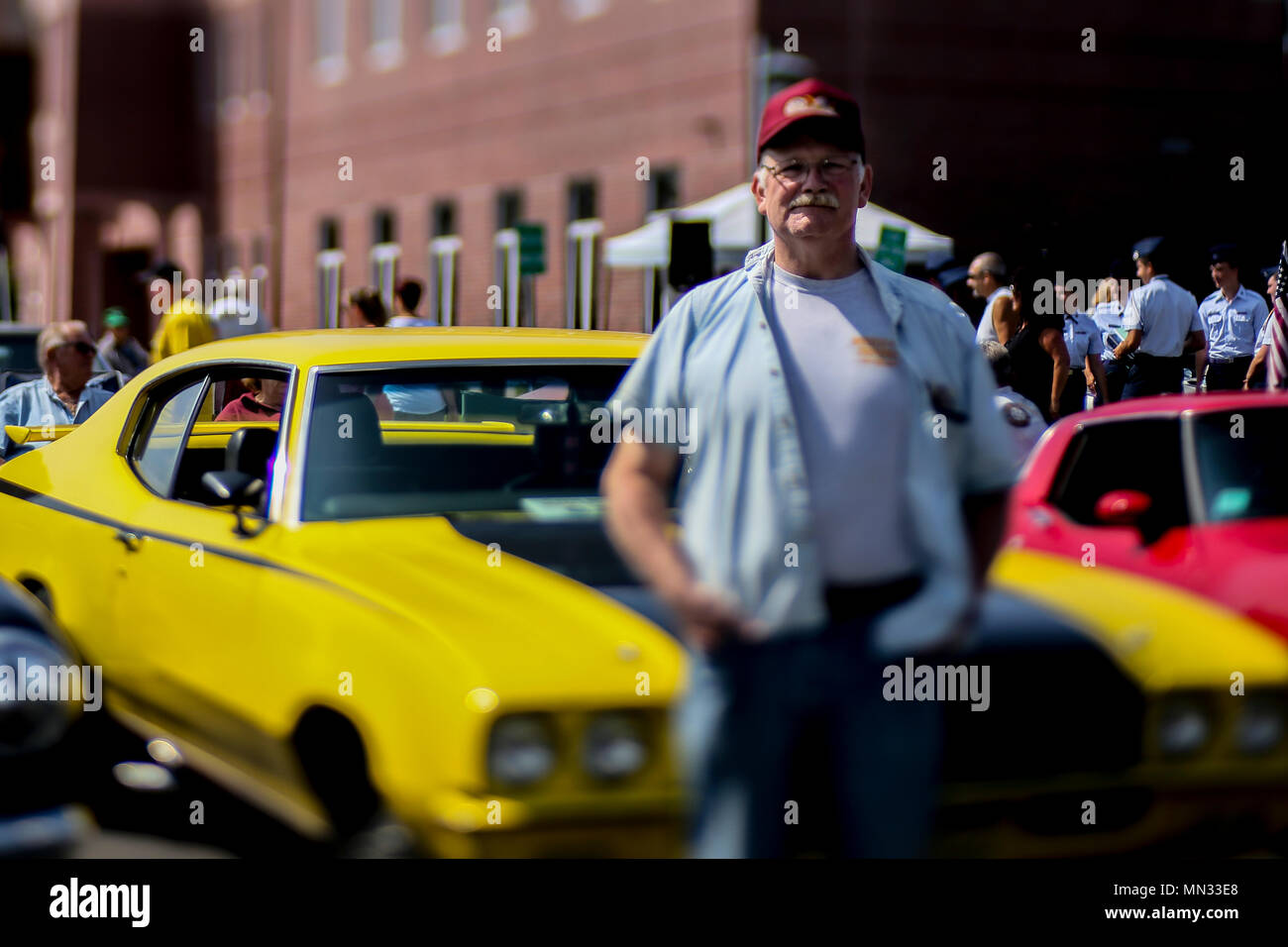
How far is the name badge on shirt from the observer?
9.68 ft

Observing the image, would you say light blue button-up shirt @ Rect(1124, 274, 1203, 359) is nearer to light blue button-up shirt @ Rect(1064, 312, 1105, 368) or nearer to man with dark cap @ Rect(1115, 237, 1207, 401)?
man with dark cap @ Rect(1115, 237, 1207, 401)

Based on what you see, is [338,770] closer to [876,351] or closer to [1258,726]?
[876,351]

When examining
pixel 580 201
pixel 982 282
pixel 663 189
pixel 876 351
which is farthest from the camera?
pixel 580 201

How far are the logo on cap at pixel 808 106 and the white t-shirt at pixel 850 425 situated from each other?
253 millimetres

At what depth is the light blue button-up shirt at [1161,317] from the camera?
1160cm

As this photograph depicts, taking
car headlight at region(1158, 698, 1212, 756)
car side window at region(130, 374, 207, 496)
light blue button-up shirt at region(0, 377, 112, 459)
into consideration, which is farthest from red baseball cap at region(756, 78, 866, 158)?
light blue button-up shirt at region(0, 377, 112, 459)

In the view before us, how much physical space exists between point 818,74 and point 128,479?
17506 millimetres

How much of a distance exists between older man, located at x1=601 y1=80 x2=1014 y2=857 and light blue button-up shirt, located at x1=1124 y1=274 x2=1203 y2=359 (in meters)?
8.91

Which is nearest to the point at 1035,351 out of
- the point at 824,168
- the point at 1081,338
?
the point at 1081,338

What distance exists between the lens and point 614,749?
326 centimetres

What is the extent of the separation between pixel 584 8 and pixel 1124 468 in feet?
71.4

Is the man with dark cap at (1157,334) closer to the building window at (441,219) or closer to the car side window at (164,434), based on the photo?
the car side window at (164,434)

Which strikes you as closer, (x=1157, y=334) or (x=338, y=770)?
(x=338, y=770)

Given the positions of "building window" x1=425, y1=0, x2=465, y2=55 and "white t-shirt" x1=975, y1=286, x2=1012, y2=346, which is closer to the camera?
"white t-shirt" x1=975, y1=286, x2=1012, y2=346
